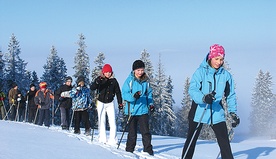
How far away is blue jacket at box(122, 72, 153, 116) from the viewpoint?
29.6 ft

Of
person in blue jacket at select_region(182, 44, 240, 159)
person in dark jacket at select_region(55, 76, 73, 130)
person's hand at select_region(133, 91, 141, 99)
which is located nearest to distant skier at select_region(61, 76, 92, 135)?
person in dark jacket at select_region(55, 76, 73, 130)

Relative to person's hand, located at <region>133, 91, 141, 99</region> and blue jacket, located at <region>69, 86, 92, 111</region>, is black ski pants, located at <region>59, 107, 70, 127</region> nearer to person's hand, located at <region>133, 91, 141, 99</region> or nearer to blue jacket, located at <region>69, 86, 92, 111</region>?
blue jacket, located at <region>69, 86, 92, 111</region>

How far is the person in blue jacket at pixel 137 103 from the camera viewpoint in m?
9.04

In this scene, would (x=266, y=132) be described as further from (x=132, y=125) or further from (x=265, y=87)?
(x=132, y=125)

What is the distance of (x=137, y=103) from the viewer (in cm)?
913

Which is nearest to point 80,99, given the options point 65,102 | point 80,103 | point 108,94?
point 80,103

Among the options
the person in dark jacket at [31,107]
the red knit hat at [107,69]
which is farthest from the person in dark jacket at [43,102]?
the red knit hat at [107,69]

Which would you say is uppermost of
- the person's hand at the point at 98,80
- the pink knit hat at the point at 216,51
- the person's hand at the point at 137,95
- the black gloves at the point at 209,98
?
the pink knit hat at the point at 216,51

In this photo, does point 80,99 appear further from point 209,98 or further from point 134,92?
point 209,98

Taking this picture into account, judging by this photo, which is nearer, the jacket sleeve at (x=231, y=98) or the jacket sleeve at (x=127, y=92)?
the jacket sleeve at (x=231, y=98)

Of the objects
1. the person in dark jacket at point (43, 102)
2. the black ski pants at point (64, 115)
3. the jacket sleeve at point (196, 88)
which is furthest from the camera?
the person in dark jacket at point (43, 102)

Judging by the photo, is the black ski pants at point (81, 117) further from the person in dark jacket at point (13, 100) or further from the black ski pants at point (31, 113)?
the person in dark jacket at point (13, 100)

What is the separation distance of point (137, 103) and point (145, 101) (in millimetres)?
229

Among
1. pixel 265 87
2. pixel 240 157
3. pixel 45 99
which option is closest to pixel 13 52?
pixel 45 99
